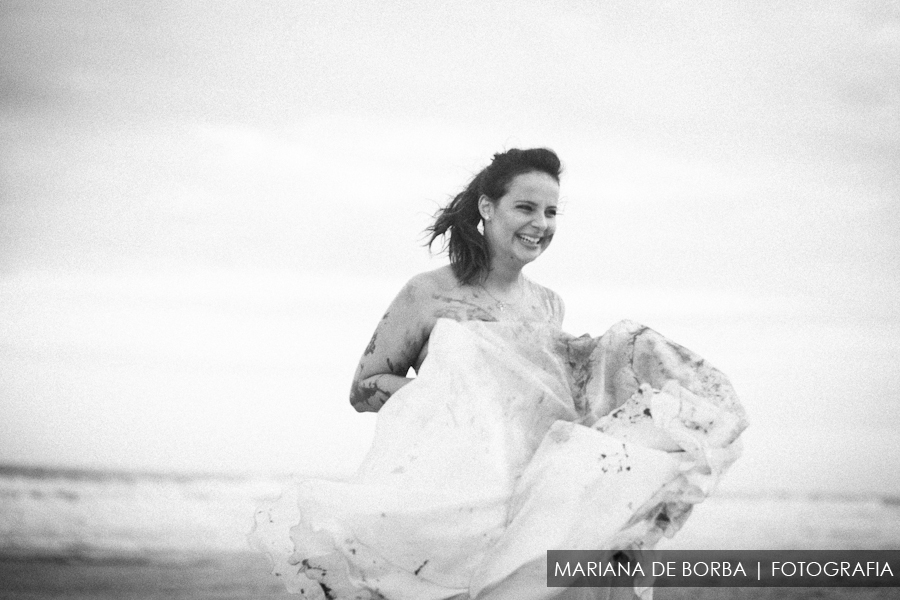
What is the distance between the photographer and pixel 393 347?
3078 millimetres

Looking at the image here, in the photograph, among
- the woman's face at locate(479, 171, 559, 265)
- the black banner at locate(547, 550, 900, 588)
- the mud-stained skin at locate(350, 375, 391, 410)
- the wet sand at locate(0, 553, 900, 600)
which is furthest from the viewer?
the wet sand at locate(0, 553, 900, 600)

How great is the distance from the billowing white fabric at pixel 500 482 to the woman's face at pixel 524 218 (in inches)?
17.3

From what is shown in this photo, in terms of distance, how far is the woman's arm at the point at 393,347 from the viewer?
3.07m

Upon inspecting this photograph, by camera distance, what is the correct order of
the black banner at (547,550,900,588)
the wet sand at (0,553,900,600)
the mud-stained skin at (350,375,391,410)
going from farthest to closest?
the wet sand at (0,553,900,600), the mud-stained skin at (350,375,391,410), the black banner at (547,550,900,588)

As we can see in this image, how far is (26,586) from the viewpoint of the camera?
631 cm

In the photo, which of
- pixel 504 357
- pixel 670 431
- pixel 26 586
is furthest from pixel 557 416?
pixel 26 586

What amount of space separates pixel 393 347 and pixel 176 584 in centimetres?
425

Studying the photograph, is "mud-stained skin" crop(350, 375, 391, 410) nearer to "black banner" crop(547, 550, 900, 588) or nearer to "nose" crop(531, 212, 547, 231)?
"nose" crop(531, 212, 547, 231)

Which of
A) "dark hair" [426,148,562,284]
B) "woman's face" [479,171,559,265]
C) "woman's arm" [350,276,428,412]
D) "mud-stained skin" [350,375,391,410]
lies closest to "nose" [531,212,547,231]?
"woman's face" [479,171,559,265]

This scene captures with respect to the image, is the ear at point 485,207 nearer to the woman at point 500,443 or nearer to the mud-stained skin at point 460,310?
the woman at point 500,443

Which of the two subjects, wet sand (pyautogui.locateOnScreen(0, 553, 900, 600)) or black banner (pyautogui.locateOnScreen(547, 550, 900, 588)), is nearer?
black banner (pyautogui.locateOnScreen(547, 550, 900, 588))

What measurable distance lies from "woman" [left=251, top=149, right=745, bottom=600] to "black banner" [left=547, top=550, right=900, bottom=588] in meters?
0.05

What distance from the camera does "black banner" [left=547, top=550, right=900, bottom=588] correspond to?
2.38m

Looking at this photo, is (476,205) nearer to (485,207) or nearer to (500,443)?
(485,207)
